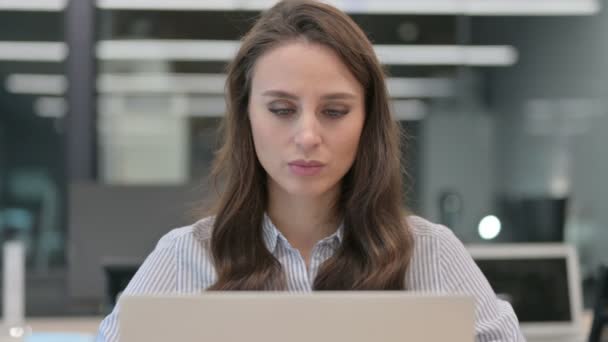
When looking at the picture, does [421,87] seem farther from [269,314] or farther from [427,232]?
[269,314]

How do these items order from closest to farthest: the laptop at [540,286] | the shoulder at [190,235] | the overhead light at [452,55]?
the shoulder at [190,235] < the laptop at [540,286] < the overhead light at [452,55]

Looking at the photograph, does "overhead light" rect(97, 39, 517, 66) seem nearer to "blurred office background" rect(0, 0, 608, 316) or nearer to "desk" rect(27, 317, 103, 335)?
"blurred office background" rect(0, 0, 608, 316)

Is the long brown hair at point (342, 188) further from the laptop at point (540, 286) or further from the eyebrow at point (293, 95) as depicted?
the laptop at point (540, 286)

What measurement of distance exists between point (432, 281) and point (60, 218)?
369cm

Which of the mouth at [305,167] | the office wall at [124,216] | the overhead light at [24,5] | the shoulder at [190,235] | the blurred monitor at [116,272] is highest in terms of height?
the overhead light at [24,5]

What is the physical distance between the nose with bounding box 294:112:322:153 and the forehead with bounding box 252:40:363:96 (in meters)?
0.04

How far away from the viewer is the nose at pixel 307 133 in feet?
4.15

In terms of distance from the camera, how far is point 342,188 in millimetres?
1489

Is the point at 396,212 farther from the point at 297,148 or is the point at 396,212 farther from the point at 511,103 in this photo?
the point at 511,103

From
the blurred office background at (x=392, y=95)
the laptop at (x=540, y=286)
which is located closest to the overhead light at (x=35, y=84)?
the blurred office background at (x=392, y=95)

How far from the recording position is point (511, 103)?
16.5 ft

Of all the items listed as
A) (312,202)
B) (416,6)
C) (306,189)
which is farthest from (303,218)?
(416,6)

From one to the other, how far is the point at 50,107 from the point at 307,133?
374cm

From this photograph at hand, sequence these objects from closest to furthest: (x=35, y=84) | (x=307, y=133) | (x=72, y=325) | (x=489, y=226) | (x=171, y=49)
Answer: (x=307, y=133), (x=72, y=325), (x=489, y=226), (x=35, y=84), (x=171, y=49)
